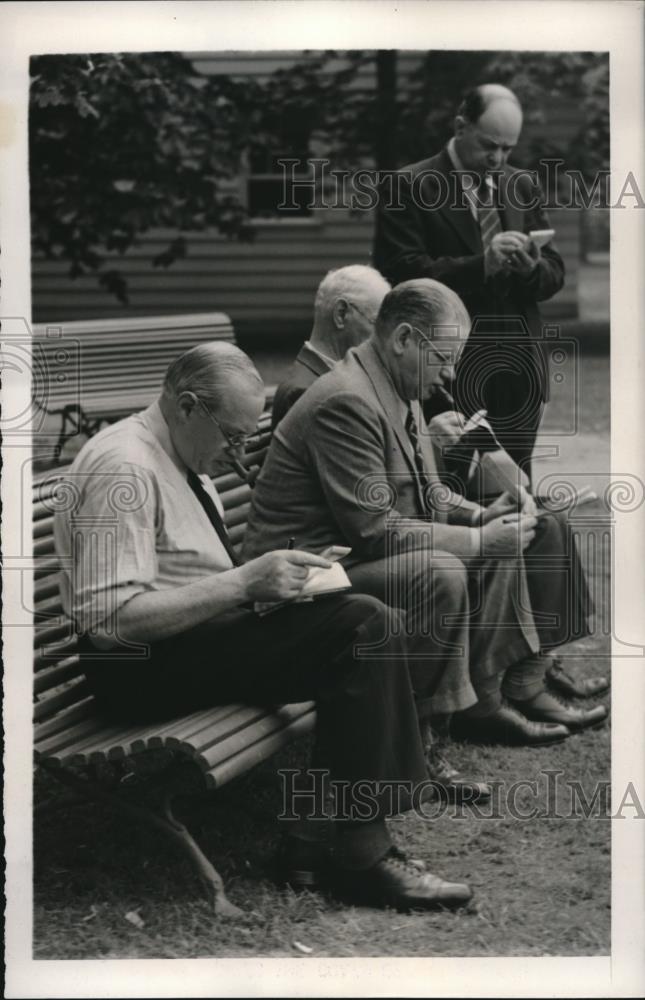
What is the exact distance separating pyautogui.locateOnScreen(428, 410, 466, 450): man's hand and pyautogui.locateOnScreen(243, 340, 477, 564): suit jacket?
0.77 feet

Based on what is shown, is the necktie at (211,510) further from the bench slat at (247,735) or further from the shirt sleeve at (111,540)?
the bench slat at (247,735)

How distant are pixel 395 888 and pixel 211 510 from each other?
3.86ft

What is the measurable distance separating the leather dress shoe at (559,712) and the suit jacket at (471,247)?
39.7 inches

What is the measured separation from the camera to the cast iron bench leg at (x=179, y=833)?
15.5 ft

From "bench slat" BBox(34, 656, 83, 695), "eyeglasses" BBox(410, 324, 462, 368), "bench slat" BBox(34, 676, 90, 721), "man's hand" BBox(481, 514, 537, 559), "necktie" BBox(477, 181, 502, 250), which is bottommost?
"bench slat" BBox(34, 676, 90, 721)

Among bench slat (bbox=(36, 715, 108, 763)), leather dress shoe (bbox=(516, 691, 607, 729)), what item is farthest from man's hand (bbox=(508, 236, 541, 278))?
bench slat (bbox=(36, 715, 108, 763))

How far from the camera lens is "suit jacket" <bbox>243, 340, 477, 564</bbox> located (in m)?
4.96

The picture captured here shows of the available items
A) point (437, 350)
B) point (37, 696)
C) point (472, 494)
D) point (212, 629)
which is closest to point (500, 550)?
point (472, 494)

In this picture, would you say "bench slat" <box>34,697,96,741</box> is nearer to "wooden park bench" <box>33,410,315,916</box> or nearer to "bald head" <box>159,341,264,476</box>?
"wooden park bench" <box>33,410,315,916</box>

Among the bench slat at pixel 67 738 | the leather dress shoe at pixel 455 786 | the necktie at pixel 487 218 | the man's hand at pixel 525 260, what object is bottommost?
the leather dress shoe at pixel 455 786

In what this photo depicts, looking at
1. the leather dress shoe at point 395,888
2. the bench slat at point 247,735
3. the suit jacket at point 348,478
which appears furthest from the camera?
the suit jacket at point 348,478

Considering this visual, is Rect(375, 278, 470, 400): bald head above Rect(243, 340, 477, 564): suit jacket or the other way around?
above

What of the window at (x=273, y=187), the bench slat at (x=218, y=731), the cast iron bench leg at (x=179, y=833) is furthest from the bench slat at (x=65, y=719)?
the window at (x=273, y=187)

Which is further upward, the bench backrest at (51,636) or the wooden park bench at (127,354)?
the wooden park bench at (127,354)
